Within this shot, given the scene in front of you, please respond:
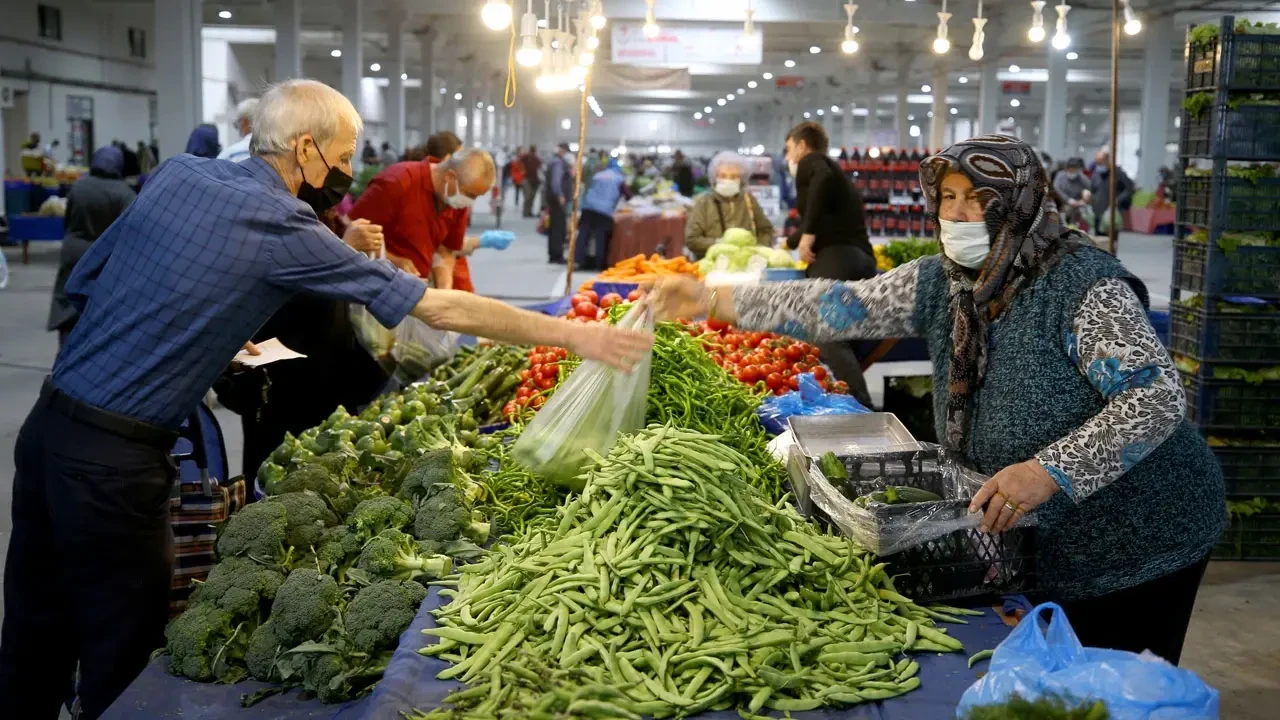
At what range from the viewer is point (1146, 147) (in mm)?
28547

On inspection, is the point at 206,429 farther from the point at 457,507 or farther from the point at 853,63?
the point at 853,63

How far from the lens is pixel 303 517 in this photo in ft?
10.7

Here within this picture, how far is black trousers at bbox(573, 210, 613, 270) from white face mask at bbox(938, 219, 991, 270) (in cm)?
1511

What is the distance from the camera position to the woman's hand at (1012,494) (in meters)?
2.56

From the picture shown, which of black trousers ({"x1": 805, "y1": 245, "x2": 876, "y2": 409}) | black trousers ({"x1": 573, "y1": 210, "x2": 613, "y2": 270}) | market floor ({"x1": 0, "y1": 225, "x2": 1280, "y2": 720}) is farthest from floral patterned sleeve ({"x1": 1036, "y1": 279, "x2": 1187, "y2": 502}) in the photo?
black trousers ({"x1": 573, "y1": 210, "x2": 613, "y2": 270})

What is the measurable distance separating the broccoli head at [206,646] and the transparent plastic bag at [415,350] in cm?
324

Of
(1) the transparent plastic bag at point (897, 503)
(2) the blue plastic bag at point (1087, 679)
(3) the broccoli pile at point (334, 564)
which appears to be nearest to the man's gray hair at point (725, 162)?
(3) the broccoli pile at point (334, 564)

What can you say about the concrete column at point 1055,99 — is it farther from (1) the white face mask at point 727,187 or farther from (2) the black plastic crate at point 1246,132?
(2) the black plastic crate at point 1246,132

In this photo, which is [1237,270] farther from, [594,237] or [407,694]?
[594,237]

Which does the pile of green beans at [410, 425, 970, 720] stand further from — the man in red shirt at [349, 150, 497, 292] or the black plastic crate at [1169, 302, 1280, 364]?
the man in red shirt at [349, 150, 497, 292]

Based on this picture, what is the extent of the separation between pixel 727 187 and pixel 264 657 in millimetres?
8340

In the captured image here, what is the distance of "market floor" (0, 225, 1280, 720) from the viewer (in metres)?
4.61

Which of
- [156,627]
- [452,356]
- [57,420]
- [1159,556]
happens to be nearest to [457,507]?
[156,627]

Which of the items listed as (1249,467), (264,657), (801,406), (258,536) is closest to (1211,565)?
(1249,467)
